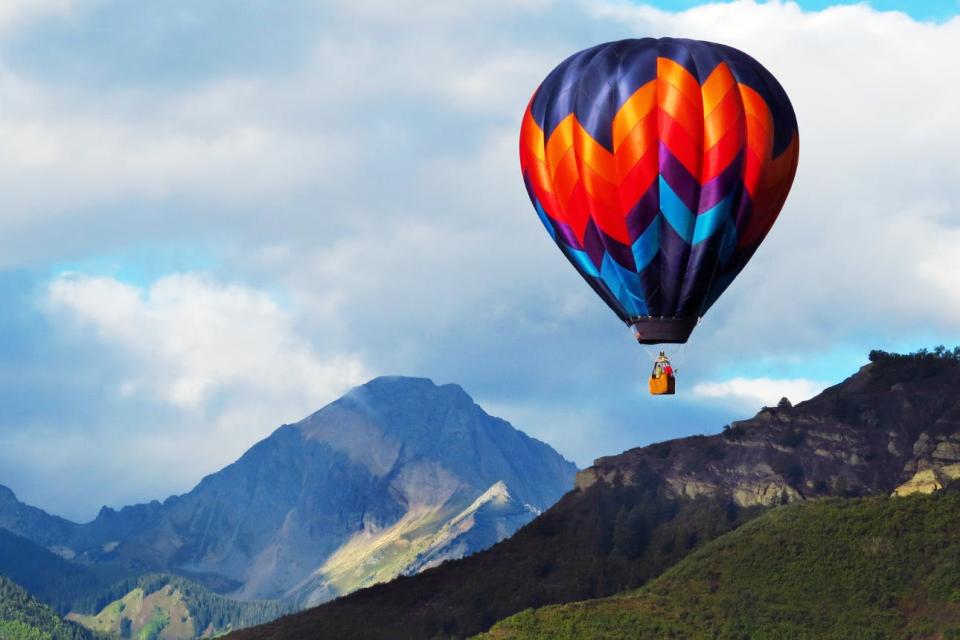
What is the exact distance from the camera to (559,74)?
132625 millimetres

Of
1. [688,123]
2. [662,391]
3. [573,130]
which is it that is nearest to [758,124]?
[688,123]

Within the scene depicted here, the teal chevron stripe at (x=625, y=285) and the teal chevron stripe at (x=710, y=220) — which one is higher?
the teal chevron stripe at (x=710, y=220)

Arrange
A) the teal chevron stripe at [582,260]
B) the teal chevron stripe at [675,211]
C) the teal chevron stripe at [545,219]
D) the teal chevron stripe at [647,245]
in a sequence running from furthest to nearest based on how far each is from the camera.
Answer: the teal chevron stripe at [545,219] → the teal chevron stripe at [582,260] → the teal chevron stripe at [647,245] → the teal chevron stripe at [675,211]

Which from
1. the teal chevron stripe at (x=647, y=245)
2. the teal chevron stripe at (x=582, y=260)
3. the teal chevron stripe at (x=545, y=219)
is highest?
the teal chevron stripe at (x=545, y=219)

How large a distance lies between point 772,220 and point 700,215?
29.0ft

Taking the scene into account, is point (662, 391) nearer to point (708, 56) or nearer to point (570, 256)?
point (570, 256)

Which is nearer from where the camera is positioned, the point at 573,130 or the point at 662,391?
the point at 662,391

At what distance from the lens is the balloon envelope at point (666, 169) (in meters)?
126

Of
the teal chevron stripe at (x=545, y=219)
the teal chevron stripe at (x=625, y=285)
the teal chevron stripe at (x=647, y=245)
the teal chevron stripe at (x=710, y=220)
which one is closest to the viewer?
the teal chevron stripe at (x=647, y=245)

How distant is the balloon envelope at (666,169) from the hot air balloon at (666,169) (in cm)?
7

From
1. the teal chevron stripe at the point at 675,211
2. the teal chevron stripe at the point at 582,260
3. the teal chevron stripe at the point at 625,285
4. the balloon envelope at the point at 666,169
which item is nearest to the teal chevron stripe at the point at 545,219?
the teal chevron stripe at the point at 582,260

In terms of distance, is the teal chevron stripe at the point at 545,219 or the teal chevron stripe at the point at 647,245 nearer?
the teal chevron stripe at the point at 647,245

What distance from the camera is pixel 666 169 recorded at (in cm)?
12562

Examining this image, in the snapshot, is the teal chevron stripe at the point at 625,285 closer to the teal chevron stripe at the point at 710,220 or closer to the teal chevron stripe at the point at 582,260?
the teal chevron stripe at the point at 582,260
